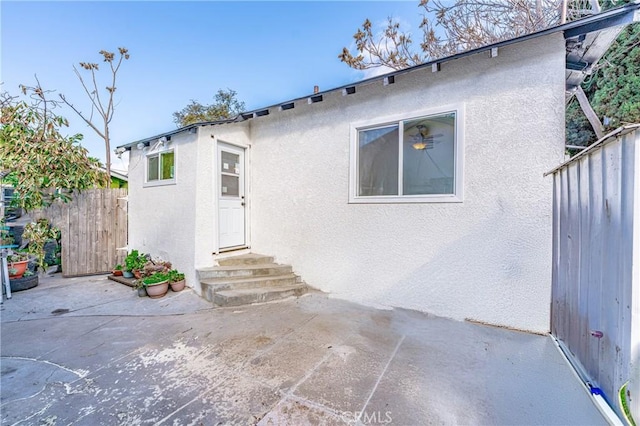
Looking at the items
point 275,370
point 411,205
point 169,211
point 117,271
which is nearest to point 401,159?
point 411,205

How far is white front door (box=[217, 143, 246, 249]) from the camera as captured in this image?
19.0 ft

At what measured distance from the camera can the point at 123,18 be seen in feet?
24.3

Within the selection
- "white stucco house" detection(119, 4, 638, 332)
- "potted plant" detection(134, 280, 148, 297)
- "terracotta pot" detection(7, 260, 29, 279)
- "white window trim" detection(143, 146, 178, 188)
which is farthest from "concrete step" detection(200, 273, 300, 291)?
"terracotta pot" detection(7, 260, 29, 279)

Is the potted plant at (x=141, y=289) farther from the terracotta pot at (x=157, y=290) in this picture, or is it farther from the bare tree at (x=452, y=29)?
the bare tree at (x=452, y=29)

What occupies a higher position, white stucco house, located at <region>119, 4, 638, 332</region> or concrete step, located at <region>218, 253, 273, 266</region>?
white stucco house, located at <region>119, 4, 638, 332</region>

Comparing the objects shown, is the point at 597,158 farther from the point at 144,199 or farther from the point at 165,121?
the point at 165,121

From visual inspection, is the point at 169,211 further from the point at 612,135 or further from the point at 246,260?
the point at 612,135

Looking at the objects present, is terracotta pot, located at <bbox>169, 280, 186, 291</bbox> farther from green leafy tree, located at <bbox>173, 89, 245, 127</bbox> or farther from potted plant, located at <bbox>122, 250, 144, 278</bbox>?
green leafy tree, located at <bbox>173, 89, 245, 127</bbox>

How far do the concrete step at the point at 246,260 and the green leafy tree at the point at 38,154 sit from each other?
4177mm

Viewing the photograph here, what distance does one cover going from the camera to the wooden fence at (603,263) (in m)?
1.80

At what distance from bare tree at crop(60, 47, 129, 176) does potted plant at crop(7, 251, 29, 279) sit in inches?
151

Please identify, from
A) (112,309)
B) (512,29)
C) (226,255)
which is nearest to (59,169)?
(112,309)

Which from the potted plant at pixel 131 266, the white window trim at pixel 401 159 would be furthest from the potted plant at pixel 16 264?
the white window trim at pixel 401 159

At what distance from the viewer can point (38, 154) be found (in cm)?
610
